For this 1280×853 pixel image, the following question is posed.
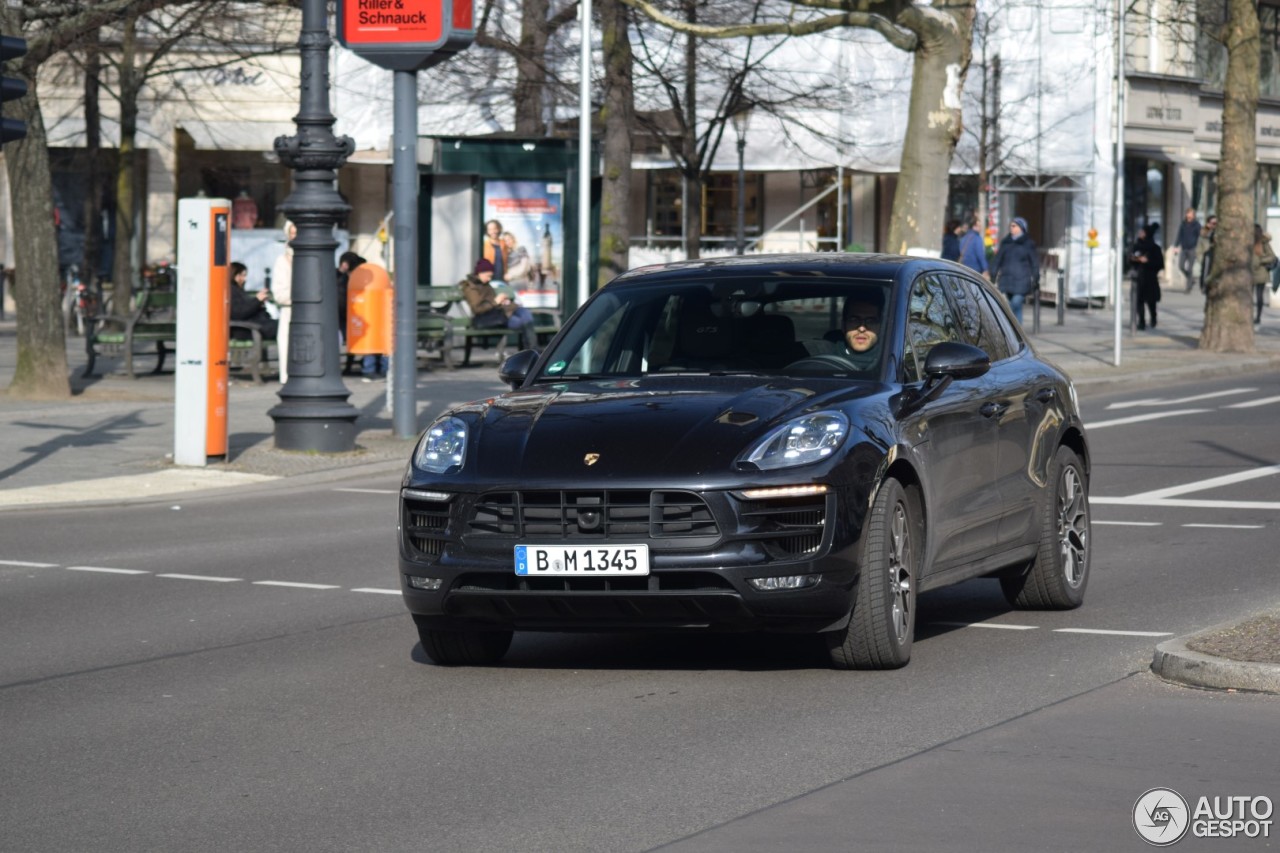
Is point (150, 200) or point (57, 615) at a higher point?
point (150, 200)

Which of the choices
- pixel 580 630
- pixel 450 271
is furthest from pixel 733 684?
pixel 450 271

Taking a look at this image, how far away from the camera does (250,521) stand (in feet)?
46.3

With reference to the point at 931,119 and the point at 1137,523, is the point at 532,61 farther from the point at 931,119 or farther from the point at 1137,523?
the point at 1137,523

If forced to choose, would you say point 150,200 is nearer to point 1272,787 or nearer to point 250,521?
point 250,521

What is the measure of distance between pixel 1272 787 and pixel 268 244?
35.6 meters

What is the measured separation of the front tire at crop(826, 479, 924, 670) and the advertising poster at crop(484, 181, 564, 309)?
21622mm

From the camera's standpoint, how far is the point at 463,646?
8.27m

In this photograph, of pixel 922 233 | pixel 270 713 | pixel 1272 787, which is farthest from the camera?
pixel 922 233

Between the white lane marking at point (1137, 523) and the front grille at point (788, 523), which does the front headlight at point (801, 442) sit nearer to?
the front grille at point (788, 523)

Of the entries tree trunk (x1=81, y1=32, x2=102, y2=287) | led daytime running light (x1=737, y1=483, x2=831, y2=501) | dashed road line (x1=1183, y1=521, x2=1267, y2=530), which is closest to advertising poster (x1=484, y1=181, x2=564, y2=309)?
tree trunk (x1=81, y1=32, x2=102, y2=287)

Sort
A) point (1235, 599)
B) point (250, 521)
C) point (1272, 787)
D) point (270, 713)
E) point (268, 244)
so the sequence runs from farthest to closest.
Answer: point (268, 244)
point (250, 521)
point (1235, 599)
point (270, 713)
point (1272, 787)

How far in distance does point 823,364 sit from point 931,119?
16002 mm

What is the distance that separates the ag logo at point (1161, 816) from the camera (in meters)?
5.51

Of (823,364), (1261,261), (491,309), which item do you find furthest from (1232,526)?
(1261,261)
